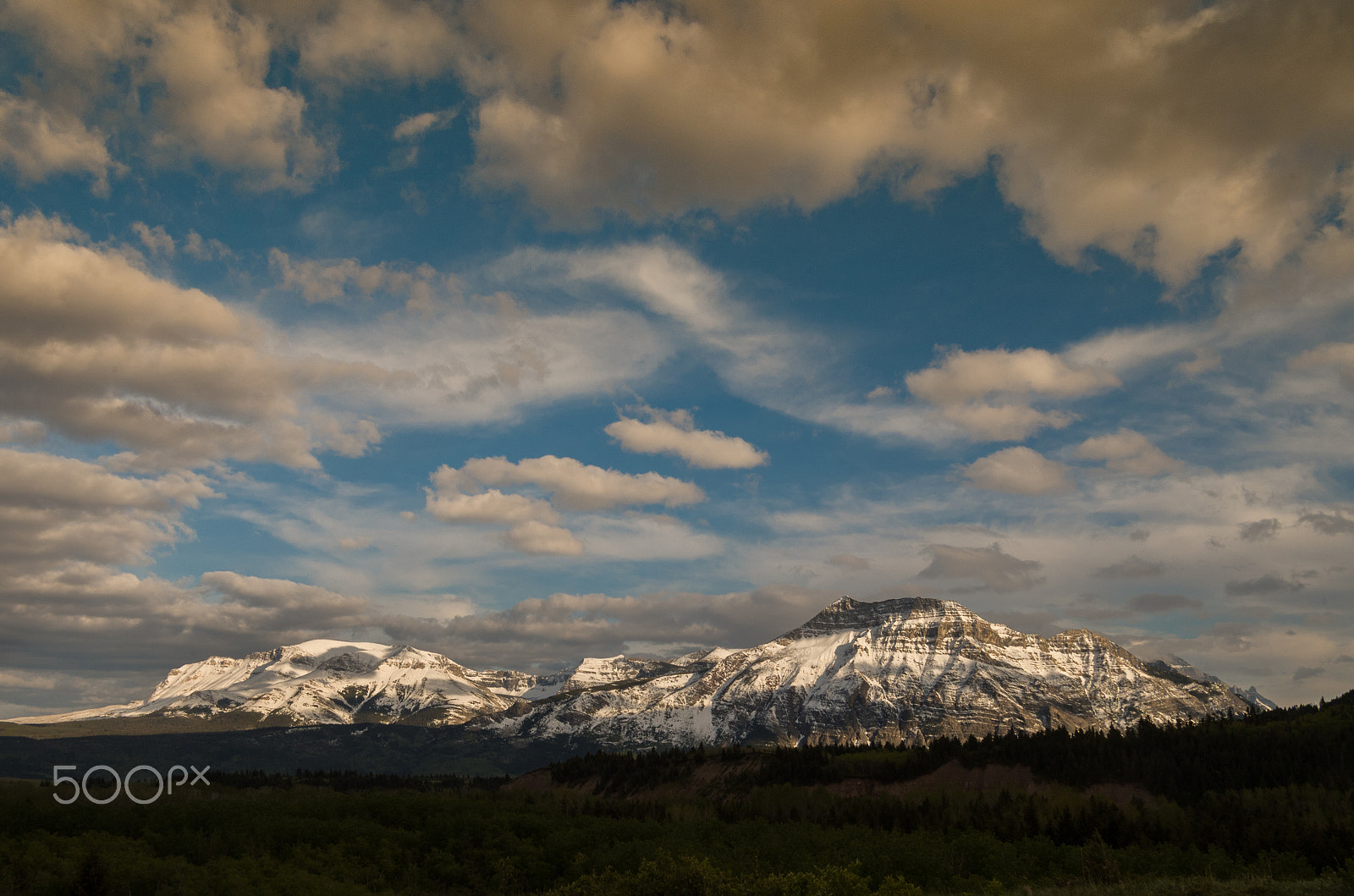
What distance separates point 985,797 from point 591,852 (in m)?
66.4

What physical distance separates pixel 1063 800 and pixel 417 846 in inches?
3392

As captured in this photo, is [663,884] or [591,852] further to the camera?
[591,852]

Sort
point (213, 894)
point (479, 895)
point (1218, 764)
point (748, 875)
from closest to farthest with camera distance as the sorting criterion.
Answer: point (748, 875)
point (213, 894)
point (479, 895)
point (1218, 764)

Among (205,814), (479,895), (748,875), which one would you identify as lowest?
(479,895)

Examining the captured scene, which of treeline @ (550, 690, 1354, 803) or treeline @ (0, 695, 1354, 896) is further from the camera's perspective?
treeline @ (550, 690, 1354, 803)

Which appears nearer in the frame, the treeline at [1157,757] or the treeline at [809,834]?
the treeline at [809,834]

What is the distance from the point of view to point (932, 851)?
8975 cm

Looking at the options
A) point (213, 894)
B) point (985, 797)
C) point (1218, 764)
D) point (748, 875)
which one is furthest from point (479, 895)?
point (1218, 764)

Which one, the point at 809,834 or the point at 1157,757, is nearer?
the point at 809,834

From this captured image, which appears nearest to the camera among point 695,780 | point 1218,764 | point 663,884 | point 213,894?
point 663,884

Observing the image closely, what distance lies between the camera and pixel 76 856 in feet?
238

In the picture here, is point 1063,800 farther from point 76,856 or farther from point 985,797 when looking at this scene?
point 76,856

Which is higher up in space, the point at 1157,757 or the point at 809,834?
the point at 1157,757

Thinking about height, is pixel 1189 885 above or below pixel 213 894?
above
